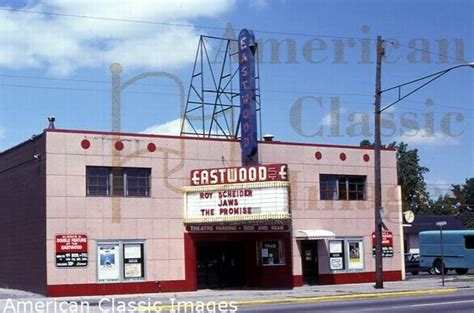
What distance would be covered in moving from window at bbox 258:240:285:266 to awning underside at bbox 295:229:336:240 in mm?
907

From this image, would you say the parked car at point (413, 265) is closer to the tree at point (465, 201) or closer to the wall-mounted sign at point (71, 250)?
the wall-mounted sign at point (71, 250)

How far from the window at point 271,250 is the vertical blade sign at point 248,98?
3.63 metres

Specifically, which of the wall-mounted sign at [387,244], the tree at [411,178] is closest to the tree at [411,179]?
the tree at [411,178]

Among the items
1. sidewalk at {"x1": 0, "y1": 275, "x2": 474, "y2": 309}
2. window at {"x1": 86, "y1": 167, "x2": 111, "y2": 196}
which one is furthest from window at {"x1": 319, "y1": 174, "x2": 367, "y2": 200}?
window at {"x1": 86, "y1": 167, "x2": 111, "y2": 196}

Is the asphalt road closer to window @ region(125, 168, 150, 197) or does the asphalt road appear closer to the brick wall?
window @ region(125, 168, 150, 197)

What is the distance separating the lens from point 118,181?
31.7 metres

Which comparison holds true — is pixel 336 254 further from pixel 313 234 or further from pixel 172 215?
pixel 172 215

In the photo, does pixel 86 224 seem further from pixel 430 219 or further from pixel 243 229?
pixel 430 219

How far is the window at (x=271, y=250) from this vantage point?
34750 millimetres

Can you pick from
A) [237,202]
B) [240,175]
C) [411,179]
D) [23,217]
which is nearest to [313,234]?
[237,202]

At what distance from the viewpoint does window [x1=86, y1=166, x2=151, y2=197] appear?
31125 mm

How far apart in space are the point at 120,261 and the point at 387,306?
11576 millimetres

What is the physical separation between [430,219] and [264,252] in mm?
37171

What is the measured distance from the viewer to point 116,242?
103 feet
